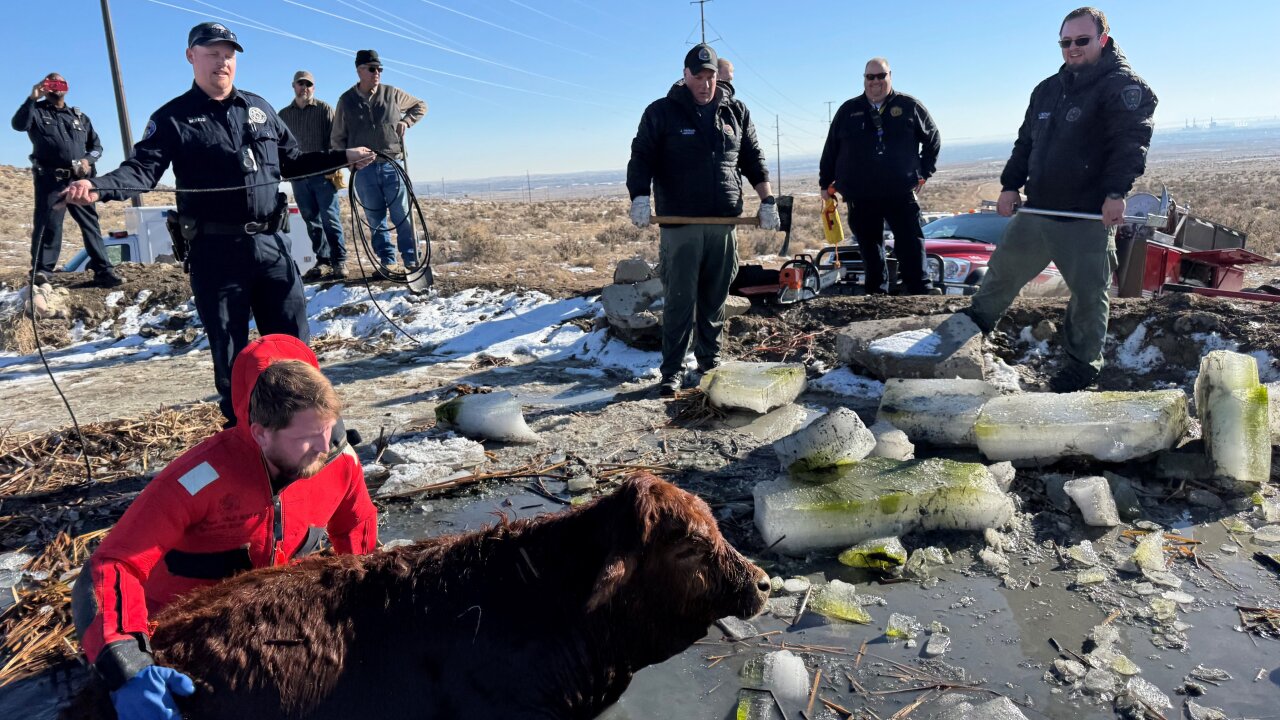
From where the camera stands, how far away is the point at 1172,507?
14.0 ft

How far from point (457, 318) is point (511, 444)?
4.63 meters

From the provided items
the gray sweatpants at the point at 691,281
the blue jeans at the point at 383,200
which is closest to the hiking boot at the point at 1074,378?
the gray sweatpants at the point at 691,281

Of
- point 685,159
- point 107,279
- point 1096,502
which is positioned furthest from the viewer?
point 107,279

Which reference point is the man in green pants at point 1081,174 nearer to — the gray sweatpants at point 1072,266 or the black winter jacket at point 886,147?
the gray sweatpants at point 1072,266

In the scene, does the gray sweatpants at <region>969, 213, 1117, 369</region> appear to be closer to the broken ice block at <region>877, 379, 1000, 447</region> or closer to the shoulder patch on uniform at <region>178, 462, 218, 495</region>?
the broken ice block at <region>877, 379, 1000, 447</region>

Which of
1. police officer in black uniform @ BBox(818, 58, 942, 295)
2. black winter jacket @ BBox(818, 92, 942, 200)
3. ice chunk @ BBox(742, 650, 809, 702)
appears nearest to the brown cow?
ice chunk @ BBox(742, 650, 809, 702)

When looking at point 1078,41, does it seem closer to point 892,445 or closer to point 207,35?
point 892,445

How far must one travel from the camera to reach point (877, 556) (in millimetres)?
3770

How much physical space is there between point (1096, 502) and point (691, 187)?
3.69 m

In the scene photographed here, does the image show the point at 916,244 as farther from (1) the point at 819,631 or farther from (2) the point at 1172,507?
(1) the point at 819,631

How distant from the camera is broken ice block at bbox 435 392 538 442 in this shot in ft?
18.1

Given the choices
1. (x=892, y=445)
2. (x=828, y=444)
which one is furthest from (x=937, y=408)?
(x=828, y=444)

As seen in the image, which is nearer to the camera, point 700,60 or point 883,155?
point 700,60

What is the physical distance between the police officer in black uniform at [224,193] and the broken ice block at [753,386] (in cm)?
286
